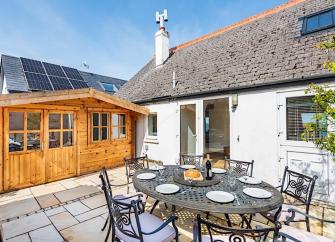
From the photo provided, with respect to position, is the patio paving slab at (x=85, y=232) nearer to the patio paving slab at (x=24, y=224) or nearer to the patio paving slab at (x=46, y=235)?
the patio paving slab at (x=46, y=235)

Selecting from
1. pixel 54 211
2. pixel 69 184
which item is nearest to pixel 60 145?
pixel 69 184

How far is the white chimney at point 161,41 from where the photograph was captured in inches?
375

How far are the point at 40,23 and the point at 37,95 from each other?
5.82m

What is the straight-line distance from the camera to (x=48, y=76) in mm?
11109

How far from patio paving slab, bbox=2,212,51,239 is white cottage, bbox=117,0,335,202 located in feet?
14.8

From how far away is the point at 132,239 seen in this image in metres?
2.06

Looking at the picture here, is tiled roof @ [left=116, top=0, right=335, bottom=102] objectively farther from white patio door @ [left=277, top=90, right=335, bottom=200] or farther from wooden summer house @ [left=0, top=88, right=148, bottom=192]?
wooden summer house @ [left=0, top=88, right=148, bottom=192]

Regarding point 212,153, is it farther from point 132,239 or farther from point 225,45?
point 132,239

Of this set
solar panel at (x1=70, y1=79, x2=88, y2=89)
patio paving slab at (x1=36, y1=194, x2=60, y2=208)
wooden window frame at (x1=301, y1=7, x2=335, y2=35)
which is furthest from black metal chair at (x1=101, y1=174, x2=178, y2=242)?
solar panel at (x1=70, y1=79, x2=88, y2=89)

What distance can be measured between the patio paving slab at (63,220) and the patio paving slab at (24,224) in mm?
120

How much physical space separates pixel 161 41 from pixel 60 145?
701 centimetres

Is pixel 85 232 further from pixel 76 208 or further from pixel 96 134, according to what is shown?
pixel 96 134

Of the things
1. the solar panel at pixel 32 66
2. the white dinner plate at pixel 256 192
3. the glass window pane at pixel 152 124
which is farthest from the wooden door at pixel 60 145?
the solar panel at pixel 32 66

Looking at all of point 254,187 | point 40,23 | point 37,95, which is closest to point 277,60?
point 254,187
